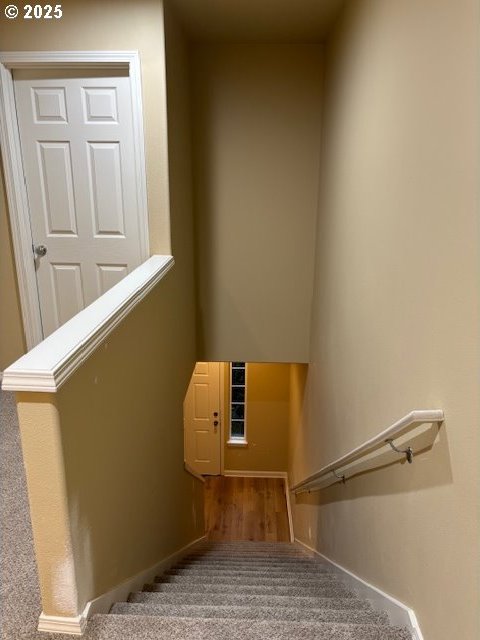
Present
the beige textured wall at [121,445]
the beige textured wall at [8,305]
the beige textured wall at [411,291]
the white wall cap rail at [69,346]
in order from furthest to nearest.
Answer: the beige textured wall at [8,305] → the beige textured wall at [121,445] → the white wall cap rail at [69,346] → the beige textured wall at [411,291]

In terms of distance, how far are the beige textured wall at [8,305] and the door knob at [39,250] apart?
0.52 ft

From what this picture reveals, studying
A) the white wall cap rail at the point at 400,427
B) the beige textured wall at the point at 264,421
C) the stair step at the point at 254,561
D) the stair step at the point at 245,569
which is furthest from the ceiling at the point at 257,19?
the beige textured wall at the point at 264,421

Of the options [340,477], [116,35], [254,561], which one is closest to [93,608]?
[340,477]

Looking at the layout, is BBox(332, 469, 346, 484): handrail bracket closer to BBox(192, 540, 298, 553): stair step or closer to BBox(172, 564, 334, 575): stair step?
BBox(172, 564, 334, 575): stair step

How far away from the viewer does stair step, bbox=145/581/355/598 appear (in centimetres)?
216

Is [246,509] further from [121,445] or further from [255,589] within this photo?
[121,445]

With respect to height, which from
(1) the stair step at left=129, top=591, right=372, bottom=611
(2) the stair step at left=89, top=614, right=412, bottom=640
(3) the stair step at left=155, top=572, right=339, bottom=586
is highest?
(2) the stair step at left=89, top=614, right=412, bottom=640

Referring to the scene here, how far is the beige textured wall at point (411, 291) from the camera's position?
112cm

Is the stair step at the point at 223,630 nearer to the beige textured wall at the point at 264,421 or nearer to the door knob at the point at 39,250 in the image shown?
the door knob at the point at 39,250

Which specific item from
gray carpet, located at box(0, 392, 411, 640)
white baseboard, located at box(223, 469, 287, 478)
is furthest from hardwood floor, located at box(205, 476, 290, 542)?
gray carpet, located at box(0, 392, 411, 640)

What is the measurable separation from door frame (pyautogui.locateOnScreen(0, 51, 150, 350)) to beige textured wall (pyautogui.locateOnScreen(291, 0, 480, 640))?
1242 millimetres

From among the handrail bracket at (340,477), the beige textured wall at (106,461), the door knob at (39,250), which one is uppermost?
the door knob at (39,250)

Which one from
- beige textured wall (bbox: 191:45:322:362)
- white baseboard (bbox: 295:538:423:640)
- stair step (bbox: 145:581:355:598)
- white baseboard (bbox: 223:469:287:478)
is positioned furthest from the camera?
white baseboard (bbox: 223:469:287:478)

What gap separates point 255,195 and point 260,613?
2.96 meters
